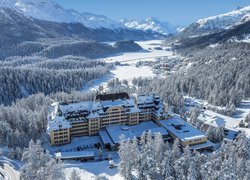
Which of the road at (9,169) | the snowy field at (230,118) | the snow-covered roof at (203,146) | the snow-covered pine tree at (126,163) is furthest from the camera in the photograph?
the snowy field at (230,118)

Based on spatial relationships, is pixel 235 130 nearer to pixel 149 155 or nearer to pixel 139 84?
pixel 149 155

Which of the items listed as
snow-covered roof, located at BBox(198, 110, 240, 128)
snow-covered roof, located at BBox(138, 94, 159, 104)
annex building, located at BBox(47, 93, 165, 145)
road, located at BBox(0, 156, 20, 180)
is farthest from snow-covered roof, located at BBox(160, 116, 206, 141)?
road, located at BBox(0, 156, 20, 180)

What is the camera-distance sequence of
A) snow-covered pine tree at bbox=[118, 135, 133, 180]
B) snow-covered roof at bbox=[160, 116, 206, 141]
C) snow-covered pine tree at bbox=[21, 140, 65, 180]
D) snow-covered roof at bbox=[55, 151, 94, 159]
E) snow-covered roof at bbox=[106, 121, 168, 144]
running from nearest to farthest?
snow-covered pine tree at bbox=[21, 140, 65, 180]
snow-covered pine tree at bbox=[118, 135, 133, 180]
snow-covered roof at bbox=[55, 151, 94, 159]
snow-covered roof at bbox=[160, 116, 206, 141]
snow-covered roof at bbox=[106, 121, 168, 144]

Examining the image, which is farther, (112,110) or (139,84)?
(139,84)

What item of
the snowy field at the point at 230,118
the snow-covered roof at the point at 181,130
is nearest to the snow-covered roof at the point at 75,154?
the snow-covered roof at the point at 181,130

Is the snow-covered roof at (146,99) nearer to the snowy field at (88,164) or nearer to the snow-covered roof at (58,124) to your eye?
the snowy field at (88,164)

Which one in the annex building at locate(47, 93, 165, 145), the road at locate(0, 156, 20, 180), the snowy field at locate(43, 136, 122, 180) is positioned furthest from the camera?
the annex building at locate(47, 93, 165, 145)

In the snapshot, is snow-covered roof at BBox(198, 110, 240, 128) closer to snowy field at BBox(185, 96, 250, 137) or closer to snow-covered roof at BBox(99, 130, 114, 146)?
snowy field at BBox(185, 96, 250, 137)

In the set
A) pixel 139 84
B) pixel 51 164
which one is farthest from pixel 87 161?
pixel 139 84
